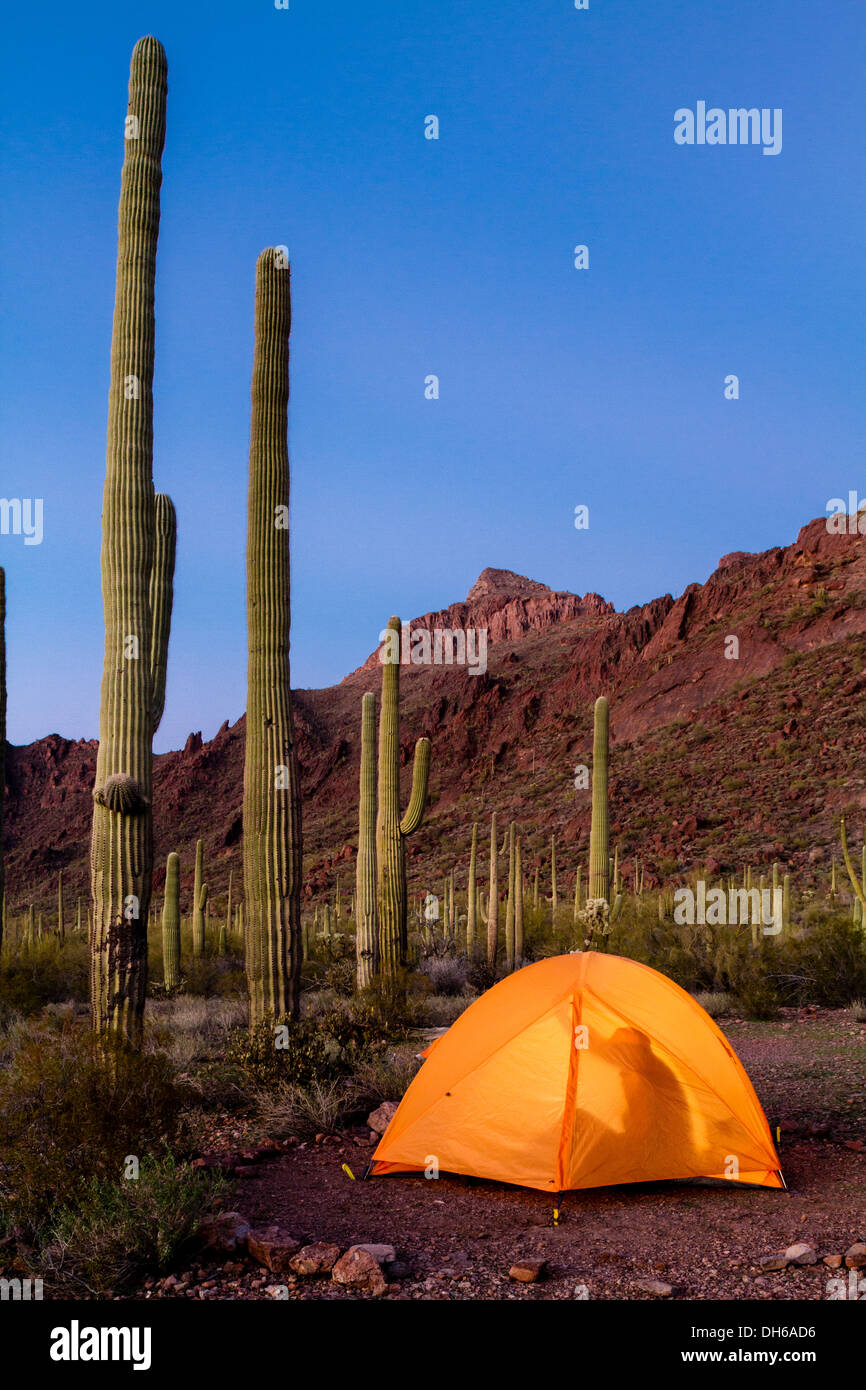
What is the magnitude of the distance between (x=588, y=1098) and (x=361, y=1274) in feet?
7.48

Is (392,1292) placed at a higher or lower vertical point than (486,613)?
lower

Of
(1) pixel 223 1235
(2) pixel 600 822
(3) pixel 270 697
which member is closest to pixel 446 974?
(2) pixel 600 822

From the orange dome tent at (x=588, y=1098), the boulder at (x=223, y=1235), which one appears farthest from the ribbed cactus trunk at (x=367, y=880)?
the boulder at (x=223, y=1235)

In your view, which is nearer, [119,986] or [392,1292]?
[392,1292]

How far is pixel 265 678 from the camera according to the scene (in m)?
10.5

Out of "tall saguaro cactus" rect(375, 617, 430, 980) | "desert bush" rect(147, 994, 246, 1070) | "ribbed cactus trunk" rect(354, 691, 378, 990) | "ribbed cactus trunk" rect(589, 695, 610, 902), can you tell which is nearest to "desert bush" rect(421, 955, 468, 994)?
"tall saguaro cactus" rect(375, 617, 430, 980)

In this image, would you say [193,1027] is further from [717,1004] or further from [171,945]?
[717,1004]

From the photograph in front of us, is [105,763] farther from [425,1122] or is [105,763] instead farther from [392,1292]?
[392,1292]

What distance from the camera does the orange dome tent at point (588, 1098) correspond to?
717 cm

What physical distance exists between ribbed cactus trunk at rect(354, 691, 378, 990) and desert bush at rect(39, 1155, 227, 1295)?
8.32 metres

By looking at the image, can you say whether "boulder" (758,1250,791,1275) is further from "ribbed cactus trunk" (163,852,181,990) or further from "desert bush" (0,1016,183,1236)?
"ribbed cactus trunk" (163,852,181,990)

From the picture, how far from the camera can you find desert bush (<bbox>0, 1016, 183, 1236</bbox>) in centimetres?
613
